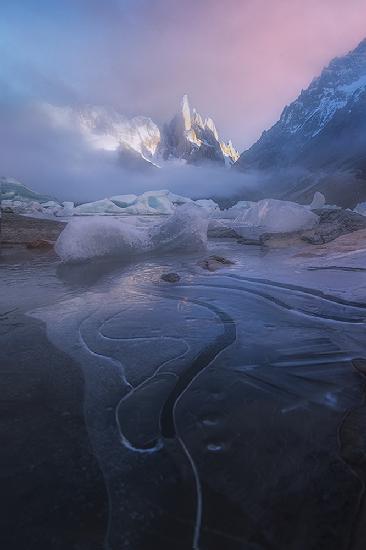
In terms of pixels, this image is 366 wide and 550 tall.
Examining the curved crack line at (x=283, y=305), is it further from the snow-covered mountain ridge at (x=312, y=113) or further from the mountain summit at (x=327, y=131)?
the snow-covered mountain ridge at (x=312, y=113)

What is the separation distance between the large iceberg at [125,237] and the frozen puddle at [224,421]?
4027 mm

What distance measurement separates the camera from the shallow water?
36.2 inches

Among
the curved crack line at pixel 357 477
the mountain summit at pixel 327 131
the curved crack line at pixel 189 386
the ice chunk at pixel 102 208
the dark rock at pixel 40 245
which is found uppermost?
the mountain summit at pixel 327 131

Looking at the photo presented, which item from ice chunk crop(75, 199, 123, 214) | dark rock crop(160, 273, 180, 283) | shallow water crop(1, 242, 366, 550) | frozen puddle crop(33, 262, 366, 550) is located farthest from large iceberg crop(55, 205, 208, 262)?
ice chunk crop(75, 199, 123, 214)

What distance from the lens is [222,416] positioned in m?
1.40

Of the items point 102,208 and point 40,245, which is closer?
point 40,245

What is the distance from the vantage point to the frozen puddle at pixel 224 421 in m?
0.92

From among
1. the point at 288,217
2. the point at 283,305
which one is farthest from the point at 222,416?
the point at 288,217

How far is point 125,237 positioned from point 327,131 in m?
101

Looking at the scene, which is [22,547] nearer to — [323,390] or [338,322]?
[323,390]

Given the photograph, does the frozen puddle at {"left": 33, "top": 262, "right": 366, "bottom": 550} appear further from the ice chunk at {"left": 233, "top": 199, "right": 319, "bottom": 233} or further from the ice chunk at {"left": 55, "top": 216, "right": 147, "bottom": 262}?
the ice chunk at {"left": 233, "top": 199, "right": 319, "bottom": 233}

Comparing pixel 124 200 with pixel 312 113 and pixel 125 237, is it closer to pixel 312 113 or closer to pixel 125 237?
pixel 125 237

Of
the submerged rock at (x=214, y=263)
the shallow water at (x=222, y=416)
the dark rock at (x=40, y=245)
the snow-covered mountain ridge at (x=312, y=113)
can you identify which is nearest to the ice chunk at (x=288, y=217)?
the submerged rock at (x=214, y=263)

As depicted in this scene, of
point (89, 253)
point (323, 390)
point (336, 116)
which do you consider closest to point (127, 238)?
point (89, 253)
